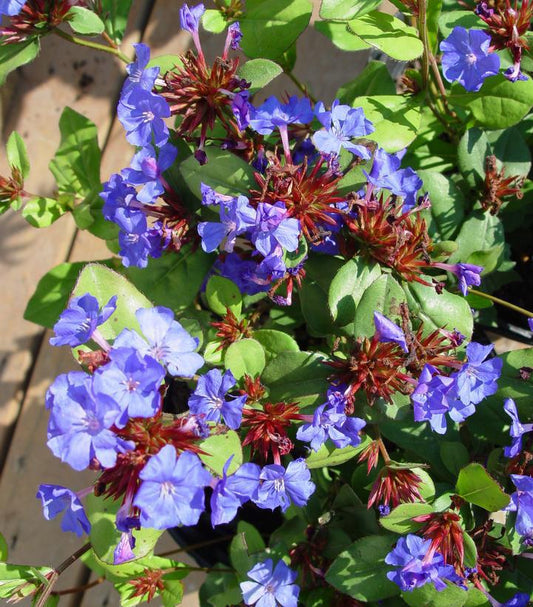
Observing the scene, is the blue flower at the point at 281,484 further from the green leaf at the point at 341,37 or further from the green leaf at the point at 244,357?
the green leaf at the point at 341,37

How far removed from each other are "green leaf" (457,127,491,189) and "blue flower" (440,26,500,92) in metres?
0.20

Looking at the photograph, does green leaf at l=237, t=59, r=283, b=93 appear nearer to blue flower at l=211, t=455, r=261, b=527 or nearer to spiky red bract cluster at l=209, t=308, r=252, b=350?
spiky red bract cluster at l=209, t=308, r=252, b=350

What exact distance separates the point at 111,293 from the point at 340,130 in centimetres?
45

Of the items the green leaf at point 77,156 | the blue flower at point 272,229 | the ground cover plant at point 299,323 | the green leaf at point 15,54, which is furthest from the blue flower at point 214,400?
the green leaf at point 15,54

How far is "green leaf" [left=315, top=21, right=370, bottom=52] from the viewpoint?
4.27 ft

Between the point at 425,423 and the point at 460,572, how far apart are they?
290 millimetres

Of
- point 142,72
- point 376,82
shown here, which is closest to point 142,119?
point 142,72

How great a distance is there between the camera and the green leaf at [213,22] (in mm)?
1288

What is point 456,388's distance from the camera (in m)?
1.01

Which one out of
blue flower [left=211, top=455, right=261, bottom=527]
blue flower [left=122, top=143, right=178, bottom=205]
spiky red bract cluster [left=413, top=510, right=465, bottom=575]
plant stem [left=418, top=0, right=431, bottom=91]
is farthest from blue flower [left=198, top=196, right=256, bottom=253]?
spiky red bract cluster [left=413, top=510, right=465, bottom=575]

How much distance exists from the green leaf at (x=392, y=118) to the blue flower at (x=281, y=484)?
58 centimetres

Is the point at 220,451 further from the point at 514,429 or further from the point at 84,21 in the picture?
the point at 84,21

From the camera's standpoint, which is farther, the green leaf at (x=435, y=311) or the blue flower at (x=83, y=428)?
the green leaf at (x=435, y=311)

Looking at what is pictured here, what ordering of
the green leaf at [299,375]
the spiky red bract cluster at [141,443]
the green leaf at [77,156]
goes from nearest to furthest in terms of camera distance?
the spiky red bract cluster at [141,443] → the green leaf at [299,375] → the green leaf at [77,156]
